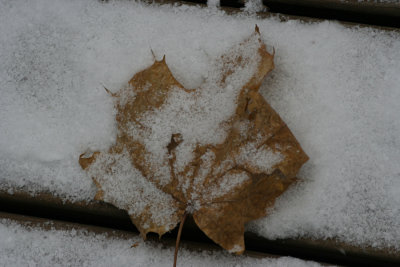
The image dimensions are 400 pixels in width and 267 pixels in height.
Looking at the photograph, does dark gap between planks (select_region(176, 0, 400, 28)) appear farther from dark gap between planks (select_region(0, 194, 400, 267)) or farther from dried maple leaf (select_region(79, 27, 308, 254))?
dark gap between planks (select_region(0, 194, 400, 267))

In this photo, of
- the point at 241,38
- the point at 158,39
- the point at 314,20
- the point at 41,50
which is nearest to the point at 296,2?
the point at 314,20

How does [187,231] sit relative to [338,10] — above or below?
below

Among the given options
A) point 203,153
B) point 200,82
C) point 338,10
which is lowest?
point 203,153

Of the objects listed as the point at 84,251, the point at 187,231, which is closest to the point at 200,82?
the point at 187,231

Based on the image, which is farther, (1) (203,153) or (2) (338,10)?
(2) (338,10)

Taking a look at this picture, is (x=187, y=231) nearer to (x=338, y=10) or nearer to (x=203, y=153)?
(x=203, y=153)

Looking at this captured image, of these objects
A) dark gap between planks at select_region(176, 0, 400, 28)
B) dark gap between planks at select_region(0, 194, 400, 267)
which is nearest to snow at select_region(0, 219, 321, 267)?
dark gap between planks at select_region(0, 194, 400, 267)
